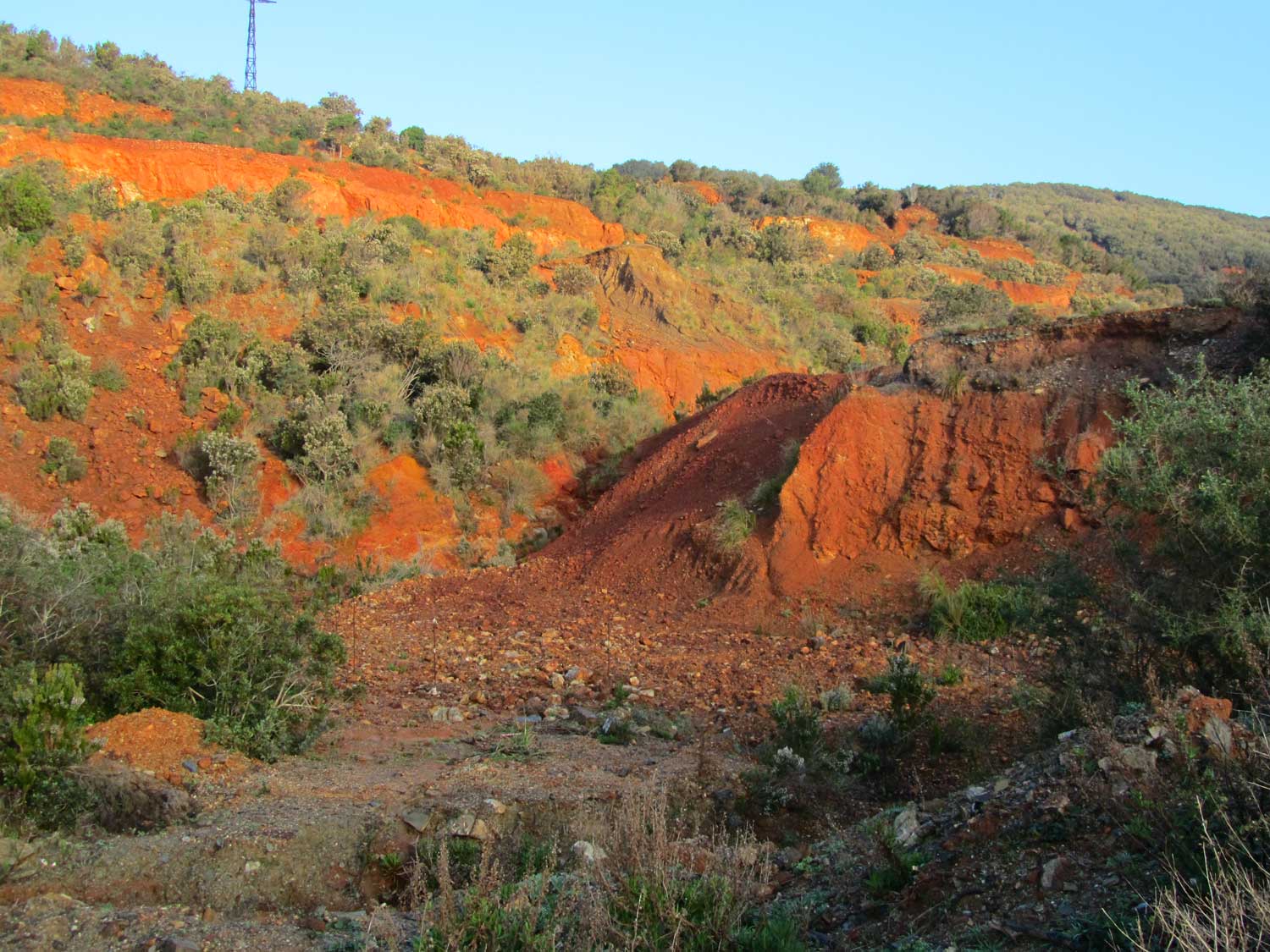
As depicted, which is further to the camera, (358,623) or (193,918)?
(358,623)

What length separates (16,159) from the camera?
2252 centimetres

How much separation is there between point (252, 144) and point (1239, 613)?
31.7 meters

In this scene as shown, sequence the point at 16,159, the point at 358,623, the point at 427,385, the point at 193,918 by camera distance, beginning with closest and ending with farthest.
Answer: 1. the point at 193,918
2. the point at 358,623
3. the point at 427,385
4. the point at 16,159

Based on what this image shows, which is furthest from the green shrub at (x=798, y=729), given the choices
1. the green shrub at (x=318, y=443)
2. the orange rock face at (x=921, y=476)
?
the green shrub at (x=318, y=443)

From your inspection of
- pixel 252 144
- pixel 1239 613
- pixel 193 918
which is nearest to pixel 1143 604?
pixel 1239 613

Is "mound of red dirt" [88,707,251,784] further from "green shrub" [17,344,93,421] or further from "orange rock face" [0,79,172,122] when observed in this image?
"orange rock face" [0,79,172,122]

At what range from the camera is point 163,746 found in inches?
219

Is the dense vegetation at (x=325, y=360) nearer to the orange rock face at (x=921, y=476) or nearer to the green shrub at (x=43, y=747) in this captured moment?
the orange rock face at (x=921, y=476)

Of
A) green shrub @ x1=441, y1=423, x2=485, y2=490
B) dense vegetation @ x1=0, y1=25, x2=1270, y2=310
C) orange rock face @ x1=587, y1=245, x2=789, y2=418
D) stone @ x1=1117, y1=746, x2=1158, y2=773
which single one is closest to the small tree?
dense vegetation @ x1=0, y1=25, x2=1270, y2=310

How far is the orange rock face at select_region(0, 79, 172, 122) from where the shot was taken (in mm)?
27359

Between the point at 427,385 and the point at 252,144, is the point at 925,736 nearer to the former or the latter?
the point at 427,385

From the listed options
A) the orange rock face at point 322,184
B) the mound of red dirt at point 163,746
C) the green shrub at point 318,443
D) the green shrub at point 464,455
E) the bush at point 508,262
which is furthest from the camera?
the bush at point 508,262

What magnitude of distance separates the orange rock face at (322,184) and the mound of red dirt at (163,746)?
2231cm

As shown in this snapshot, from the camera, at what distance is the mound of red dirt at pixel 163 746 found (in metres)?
5.36
